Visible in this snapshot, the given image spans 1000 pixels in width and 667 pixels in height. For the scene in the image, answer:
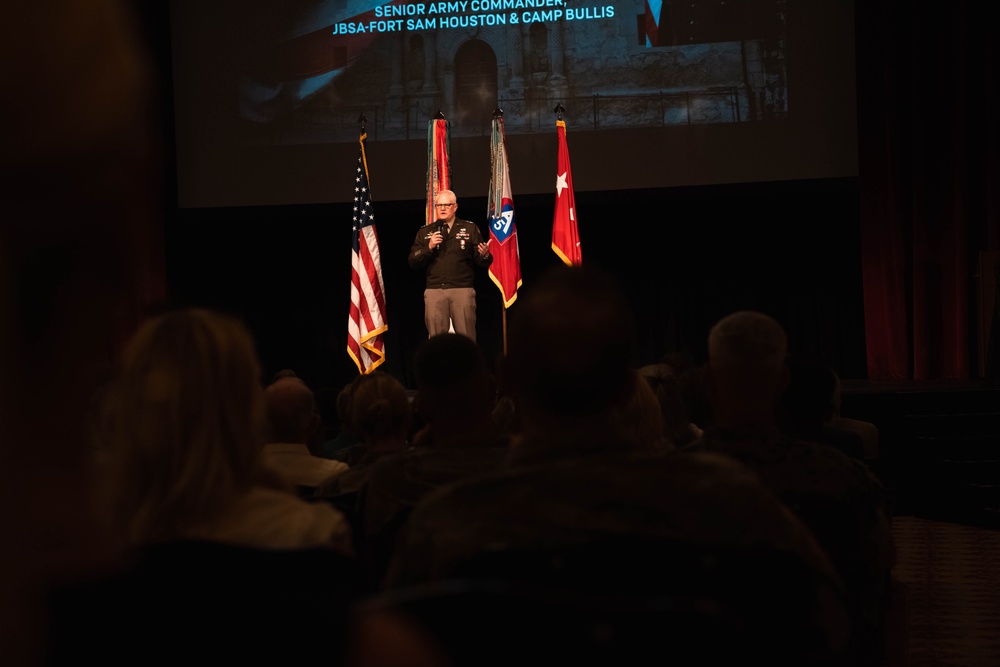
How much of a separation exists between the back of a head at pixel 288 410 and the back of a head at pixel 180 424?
4.87 feet

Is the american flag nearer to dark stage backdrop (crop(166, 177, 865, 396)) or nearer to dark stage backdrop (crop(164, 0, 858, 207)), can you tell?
dark stage backdrop (crop(164, 0, 858, 207))

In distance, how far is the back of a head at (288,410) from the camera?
8.42 ft

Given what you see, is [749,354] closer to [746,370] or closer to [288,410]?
[746,370]

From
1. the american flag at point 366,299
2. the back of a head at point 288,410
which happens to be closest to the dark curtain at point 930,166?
the american flag at point 366,299

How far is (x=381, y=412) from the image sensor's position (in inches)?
99.4

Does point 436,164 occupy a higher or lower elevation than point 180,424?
higher

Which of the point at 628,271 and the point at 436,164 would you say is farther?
the point at 628,271

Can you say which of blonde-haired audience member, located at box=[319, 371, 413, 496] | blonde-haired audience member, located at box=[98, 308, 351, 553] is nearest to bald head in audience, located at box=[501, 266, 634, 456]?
blonde-haired audience member, located at box=[98, 308, 351, 553]

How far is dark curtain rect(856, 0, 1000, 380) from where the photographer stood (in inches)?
328

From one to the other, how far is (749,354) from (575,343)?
0.86 meters

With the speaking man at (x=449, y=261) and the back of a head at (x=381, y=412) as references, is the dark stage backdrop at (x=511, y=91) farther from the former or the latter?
the back of a head at (x=381, y=412)

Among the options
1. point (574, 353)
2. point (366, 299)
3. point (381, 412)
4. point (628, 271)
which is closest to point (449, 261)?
point (366, 299)

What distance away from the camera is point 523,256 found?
10.0 metres

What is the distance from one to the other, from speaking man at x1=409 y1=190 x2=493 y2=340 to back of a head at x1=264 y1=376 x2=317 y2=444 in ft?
13.8
